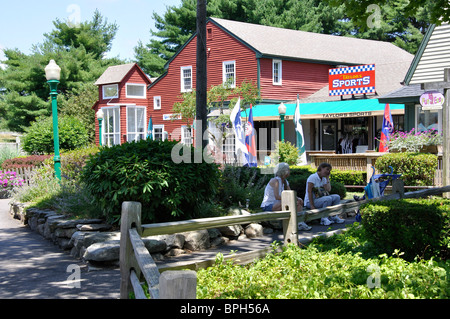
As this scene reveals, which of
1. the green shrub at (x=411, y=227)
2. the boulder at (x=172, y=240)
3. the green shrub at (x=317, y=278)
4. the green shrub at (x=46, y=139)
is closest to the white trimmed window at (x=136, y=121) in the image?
the green shrub at (x=46, y=139)

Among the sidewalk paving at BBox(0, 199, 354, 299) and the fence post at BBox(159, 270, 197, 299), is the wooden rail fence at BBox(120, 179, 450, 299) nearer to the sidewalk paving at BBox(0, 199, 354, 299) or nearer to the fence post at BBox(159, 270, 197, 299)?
the fence post at BBox(159, 270, 197, 299)

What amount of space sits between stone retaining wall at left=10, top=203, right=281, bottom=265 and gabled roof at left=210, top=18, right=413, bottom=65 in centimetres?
2172

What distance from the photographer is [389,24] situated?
44844 mm

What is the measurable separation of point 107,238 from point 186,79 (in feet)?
88.1

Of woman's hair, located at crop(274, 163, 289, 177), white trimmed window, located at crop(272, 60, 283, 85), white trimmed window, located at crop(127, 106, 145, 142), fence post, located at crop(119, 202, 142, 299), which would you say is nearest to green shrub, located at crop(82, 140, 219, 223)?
woman's hair, located at crop(274, 163, 289, 177)

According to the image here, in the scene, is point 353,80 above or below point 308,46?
below

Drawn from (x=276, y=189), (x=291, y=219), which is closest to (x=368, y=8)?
(x=276, y=189)

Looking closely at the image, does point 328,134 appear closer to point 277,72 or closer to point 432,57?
point 277,72

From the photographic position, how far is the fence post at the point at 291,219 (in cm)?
611

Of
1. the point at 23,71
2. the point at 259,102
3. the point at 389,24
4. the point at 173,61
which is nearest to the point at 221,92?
the point at 259,102

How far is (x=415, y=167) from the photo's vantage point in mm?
14219

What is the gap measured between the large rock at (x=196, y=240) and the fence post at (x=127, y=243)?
326cm

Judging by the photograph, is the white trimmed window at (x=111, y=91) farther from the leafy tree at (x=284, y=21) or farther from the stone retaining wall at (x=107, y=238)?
the stone retaining wall at (x=107, y=238)

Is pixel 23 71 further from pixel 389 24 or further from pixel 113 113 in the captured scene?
pixel 389 24
